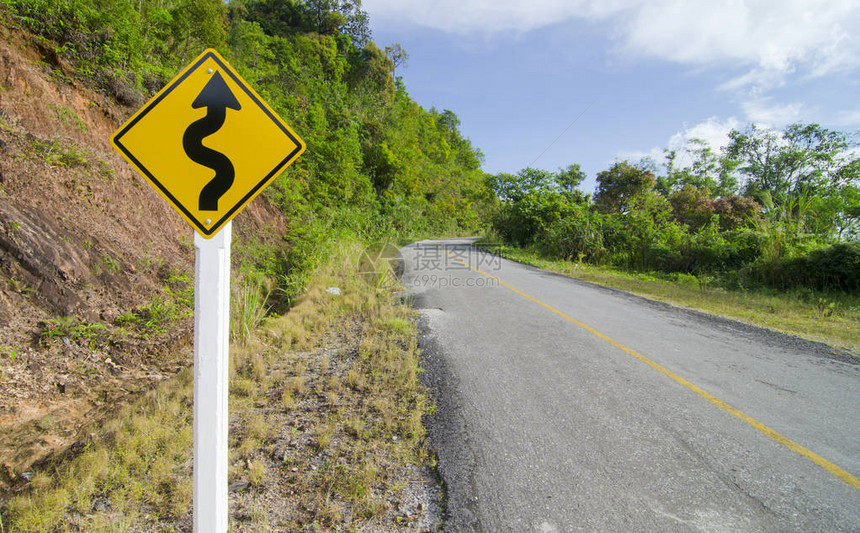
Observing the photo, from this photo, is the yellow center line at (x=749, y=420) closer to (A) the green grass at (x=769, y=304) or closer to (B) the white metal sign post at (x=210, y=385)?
(A) the green grass at (x=769, y=304)

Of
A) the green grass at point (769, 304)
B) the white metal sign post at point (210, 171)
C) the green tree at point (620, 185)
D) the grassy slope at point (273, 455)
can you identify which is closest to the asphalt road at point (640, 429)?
the grassy slope at point (273, 455)

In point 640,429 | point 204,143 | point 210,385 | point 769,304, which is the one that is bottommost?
point 640,429

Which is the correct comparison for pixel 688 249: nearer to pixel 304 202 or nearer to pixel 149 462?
pixel 304 202

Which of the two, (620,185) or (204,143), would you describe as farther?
(620,185)

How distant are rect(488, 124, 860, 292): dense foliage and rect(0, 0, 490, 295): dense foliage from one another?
946 cm

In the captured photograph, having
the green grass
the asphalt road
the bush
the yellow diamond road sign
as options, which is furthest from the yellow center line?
the bush

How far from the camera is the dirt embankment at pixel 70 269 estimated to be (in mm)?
3650

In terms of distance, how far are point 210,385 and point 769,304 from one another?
1217 cm

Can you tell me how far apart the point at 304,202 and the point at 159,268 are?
817cm

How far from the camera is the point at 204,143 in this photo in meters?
1.91

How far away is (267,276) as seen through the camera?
923 centimetres

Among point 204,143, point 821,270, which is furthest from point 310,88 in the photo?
point 204,143

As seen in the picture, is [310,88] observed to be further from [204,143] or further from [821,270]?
[204,143]

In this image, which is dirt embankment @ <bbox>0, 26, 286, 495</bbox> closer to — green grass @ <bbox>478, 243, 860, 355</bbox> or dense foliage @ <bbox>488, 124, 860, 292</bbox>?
green grass @ <bbox>478, 243, 860, 355</bbox>
